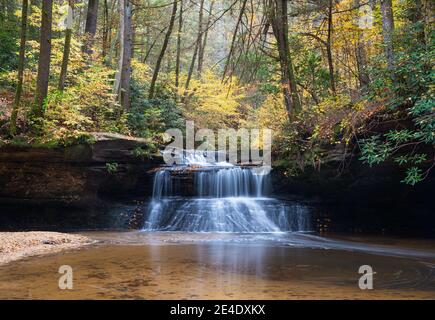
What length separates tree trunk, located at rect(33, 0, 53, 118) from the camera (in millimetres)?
12992

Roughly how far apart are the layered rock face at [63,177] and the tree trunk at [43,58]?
1.48 meters

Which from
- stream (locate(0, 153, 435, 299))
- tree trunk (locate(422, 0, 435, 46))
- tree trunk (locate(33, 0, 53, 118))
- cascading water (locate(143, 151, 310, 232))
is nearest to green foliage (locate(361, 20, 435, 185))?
tree trunk (locate(422, 0, 435, 46))

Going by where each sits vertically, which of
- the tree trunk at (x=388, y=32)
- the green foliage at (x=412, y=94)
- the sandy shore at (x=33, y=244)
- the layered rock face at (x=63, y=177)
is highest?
the tree trunk at (x=388, y=32)

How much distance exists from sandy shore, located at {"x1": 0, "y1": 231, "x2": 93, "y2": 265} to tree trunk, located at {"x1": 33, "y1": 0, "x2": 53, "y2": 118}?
15.8 feet

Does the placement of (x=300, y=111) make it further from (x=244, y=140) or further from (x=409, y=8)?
(x=244, y=140)

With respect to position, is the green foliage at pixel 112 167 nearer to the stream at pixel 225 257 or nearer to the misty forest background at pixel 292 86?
the misty forest background at pixel 292 86

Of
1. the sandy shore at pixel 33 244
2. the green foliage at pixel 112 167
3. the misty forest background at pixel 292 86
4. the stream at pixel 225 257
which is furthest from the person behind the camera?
the green foliage at pixel 112 167

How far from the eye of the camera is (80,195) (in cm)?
1343

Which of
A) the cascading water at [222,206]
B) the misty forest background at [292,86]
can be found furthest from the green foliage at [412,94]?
the cascading water at [222,206]

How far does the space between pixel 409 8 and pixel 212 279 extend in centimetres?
933

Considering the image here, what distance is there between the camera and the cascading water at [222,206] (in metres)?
12.9

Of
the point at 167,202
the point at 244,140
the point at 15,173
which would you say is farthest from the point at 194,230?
the point at 244,140

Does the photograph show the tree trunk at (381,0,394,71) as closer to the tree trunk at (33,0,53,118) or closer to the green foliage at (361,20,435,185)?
the green foliage at (361,20,435,185)

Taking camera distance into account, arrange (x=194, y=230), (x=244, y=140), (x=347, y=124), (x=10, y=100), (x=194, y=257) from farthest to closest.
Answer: (x=244, y=140) < (x=10, y=100) < (x=194, y=230) < (x=347, y=124) < (x=194, y=257)
